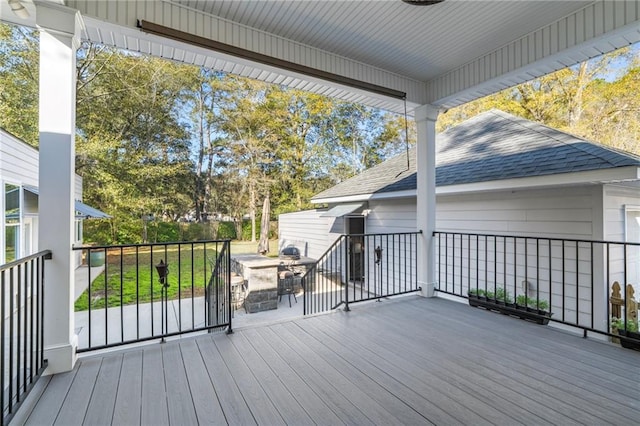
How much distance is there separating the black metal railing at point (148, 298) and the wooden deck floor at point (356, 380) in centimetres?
46

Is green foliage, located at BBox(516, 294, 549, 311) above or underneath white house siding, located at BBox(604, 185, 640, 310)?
underneath

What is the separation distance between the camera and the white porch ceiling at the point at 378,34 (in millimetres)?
2721

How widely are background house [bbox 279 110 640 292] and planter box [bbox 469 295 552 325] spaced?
4.22 feet

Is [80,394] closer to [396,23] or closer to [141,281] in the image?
[396,23]

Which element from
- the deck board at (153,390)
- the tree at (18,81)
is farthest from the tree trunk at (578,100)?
the tree at (18,81)

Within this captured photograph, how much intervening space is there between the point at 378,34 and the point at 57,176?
3.17 metres

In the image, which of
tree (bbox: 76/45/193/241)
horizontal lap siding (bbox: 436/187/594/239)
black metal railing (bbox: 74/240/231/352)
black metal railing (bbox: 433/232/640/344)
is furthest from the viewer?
tree (bbox: 76/45/193/241)

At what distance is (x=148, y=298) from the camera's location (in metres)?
9.34

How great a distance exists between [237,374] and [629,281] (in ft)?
17.4

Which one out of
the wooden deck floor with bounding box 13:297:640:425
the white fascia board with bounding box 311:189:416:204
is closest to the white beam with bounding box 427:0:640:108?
the white fascia board with bounding box 311:189:416:204

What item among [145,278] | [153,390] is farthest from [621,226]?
[145,278]

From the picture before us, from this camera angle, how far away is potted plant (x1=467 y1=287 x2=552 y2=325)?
3463 millimetres

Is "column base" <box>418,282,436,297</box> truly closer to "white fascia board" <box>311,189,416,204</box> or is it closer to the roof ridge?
"white fascia board" <box>311,189,416,204</box>

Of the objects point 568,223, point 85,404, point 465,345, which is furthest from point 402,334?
point 568,223
